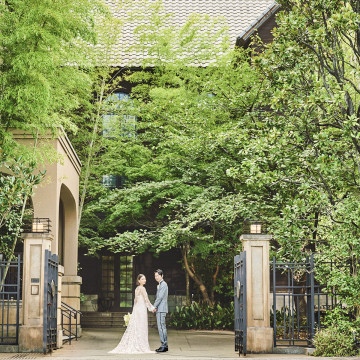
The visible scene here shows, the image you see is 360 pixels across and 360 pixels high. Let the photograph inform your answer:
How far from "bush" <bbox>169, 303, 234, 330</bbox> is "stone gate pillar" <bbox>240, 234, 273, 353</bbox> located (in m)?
8.47

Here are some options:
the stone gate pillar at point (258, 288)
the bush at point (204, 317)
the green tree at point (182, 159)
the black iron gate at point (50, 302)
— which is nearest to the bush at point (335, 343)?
the stone gate pillar at point (258, 288)

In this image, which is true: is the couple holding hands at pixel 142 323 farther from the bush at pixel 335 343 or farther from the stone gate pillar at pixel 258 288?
the bush at pixel 335 343

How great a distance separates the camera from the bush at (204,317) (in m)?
22.1

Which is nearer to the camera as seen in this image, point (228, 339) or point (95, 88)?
point (228, 339)

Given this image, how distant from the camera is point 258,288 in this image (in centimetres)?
1369

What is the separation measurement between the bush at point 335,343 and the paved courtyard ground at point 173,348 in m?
0.31

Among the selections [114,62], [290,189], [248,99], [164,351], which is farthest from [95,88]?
[164,351]

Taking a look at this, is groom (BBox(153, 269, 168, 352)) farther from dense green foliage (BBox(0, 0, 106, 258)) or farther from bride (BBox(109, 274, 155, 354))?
dense green foliage (BBox(0, 0, 106, 258))

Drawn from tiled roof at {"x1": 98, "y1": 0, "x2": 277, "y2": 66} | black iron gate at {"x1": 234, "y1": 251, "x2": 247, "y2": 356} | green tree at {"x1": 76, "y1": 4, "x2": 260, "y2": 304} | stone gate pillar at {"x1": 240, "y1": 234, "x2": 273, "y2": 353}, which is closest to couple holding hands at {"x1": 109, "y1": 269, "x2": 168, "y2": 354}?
black iron gate at {"x1": 234, "y1": 251, "x2": 247, "y2": 356}

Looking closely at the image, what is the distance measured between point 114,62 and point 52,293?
13048 millimetres

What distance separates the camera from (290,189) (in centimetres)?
1614

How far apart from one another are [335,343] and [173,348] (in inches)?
177

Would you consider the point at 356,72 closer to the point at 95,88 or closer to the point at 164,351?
the point at 164,351

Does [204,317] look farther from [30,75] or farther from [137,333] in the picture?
[30,75]
